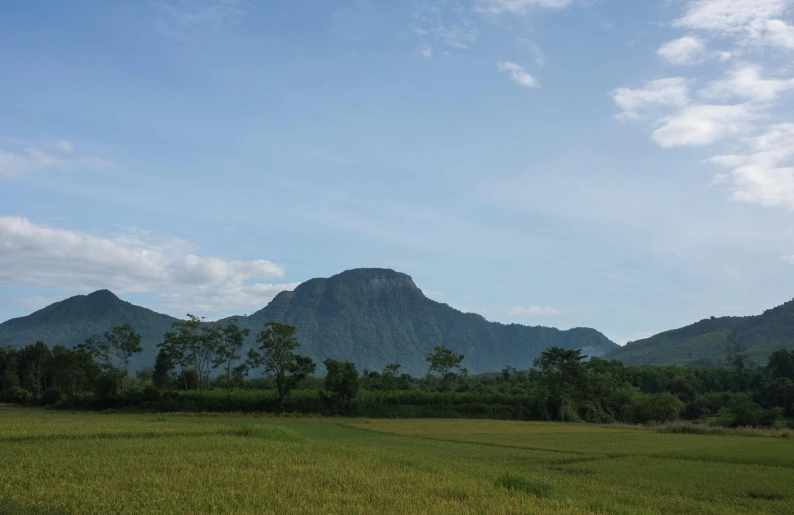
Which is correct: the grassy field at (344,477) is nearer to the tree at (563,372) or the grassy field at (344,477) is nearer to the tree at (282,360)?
the tree at (282,360)

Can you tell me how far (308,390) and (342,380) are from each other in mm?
7403

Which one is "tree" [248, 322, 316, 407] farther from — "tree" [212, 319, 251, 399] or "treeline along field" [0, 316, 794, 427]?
"tree" [212, 319, 251, 399]

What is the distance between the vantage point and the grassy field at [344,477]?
38.1ft

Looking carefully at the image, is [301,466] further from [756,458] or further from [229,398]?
[229,398]

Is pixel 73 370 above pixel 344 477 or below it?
above

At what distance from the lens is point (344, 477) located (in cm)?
1467

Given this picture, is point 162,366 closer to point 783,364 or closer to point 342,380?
point 342,380

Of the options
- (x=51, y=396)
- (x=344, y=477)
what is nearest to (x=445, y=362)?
(x=51, y=396)

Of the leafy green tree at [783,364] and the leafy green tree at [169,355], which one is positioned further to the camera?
the leafy green tree at [783,364]

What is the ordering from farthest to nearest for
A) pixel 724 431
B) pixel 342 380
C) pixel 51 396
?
pixel 51 396 → pixel 342 380 → pixel 724 431

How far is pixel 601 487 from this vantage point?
19.3 meters

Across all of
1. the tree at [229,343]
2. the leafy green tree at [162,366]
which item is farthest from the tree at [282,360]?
the leafy green tree at [162,366]

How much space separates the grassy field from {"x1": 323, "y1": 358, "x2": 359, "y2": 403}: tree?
32.0 m

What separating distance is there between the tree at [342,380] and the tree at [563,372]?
1053 inches
